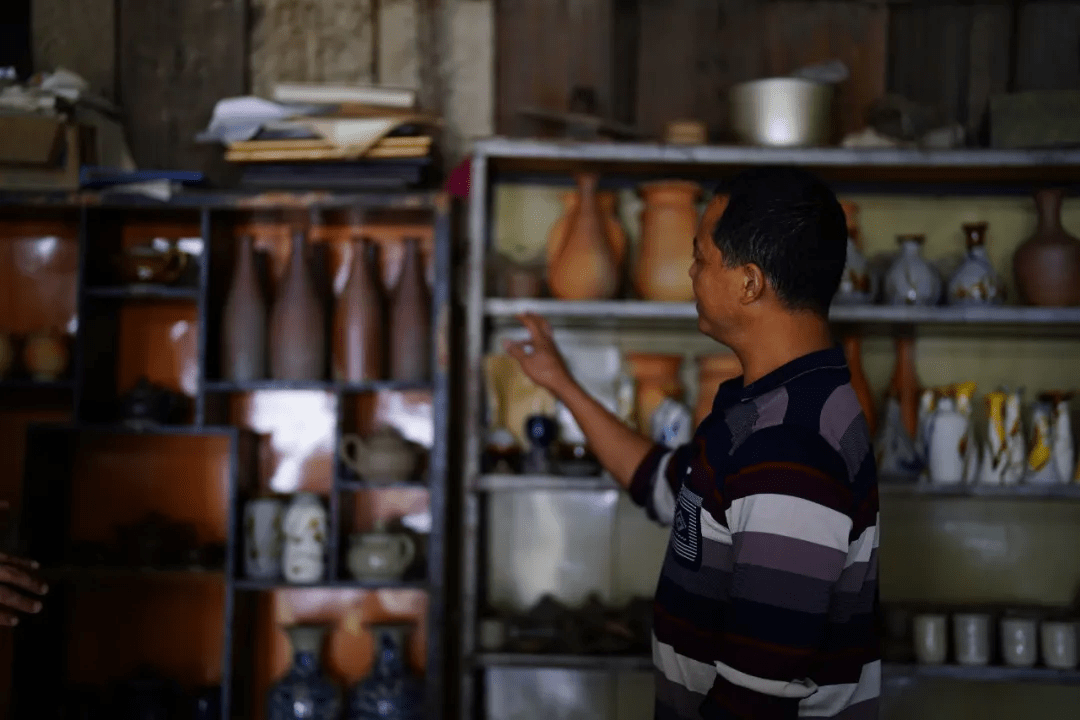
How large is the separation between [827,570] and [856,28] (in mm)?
2047

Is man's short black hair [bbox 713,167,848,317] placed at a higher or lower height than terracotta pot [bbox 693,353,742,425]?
higher

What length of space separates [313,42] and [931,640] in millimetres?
2265

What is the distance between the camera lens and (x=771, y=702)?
1.10 metres

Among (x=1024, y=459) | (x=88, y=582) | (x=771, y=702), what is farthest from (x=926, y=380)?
(x=88, y=582)

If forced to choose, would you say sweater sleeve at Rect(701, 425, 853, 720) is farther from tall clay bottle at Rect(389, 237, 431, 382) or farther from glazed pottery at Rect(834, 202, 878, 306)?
tall clay bottle at Rect(389, 237, 431, 382)

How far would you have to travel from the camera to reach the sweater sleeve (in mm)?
1091

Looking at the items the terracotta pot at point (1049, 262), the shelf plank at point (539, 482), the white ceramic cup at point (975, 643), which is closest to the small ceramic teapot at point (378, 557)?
the shelf plank at point (539, 482)

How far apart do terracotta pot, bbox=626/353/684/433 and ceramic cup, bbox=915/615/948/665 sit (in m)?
0.80

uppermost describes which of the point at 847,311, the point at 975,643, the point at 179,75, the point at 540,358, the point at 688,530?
the point at 179,75

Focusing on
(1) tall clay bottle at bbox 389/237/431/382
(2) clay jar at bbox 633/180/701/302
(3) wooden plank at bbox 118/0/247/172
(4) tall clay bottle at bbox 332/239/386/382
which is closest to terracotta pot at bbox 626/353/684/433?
(2) clay jar at bbox 633/180/701/302

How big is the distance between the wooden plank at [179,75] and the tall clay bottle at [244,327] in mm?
431

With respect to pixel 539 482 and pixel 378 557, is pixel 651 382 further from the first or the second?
pixel 378 557

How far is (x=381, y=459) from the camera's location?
2.44m

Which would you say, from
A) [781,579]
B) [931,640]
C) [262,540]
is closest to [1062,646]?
[931,640]
